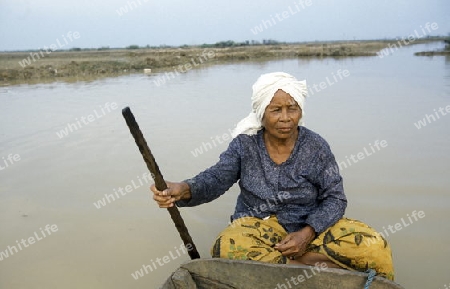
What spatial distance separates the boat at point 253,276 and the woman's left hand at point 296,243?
18 cm

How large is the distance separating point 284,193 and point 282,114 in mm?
429

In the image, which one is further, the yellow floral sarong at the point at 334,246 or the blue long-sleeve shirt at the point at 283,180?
the blue long-sleeve shirt at the point at 283,180

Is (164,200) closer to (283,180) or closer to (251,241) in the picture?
(251,241)

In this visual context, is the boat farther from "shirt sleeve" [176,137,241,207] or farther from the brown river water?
the brown river water

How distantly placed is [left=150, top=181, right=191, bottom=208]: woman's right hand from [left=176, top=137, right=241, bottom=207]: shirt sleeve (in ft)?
0.23

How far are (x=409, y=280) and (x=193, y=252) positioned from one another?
1.34m

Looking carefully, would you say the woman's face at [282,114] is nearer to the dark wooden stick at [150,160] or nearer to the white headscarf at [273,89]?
the white headscarf at [273,89]

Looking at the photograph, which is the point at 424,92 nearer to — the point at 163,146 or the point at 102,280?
the point at 163,146

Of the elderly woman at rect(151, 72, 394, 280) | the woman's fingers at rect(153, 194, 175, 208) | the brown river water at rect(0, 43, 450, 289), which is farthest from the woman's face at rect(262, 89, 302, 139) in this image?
the brown river water at rect(0, 43, 450, 289)

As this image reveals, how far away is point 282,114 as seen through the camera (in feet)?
6.92

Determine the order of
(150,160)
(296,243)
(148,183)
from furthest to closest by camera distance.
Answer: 1. (148,183)
2. (296,243)
3. (150,160)

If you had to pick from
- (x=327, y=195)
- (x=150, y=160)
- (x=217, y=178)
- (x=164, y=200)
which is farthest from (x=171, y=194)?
(x=327, y=195)

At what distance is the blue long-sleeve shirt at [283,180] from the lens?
2156 millimetres

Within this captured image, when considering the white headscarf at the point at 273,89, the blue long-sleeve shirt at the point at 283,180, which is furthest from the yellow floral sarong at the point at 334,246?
the white headscarf at the point at 273,89
